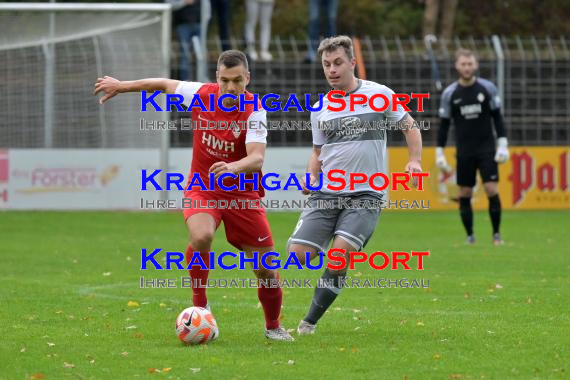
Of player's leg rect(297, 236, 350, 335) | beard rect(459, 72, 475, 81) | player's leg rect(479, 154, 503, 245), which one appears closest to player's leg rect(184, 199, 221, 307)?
player's leg rect(297, 236, 350, 335)

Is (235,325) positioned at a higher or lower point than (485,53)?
lower

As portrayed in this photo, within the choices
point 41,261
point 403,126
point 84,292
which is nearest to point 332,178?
point 403,126

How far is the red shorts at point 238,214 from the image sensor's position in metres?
8.04

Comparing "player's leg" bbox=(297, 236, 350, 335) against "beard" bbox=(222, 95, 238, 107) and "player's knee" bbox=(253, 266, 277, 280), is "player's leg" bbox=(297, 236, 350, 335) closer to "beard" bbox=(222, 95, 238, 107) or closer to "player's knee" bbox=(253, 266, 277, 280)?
"player's knee" bbox=(253, 266, 277, 280)

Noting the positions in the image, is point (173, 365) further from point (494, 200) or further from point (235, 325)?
point (494, 200)

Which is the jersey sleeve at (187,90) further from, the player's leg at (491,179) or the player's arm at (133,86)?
the player's leg at (491,179)

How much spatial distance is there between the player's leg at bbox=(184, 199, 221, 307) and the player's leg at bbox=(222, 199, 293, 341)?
12cm

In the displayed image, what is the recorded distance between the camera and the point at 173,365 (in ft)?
22.8

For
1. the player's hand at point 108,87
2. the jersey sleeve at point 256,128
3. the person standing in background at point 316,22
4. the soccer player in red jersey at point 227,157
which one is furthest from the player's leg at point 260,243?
the person standing in background at point 316,22

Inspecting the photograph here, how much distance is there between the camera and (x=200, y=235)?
7902 mm

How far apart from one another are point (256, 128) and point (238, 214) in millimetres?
600

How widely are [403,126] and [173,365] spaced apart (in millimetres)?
2586

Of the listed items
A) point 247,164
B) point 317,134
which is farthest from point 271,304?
point 317,134

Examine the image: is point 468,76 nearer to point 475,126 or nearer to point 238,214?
point 475,126
